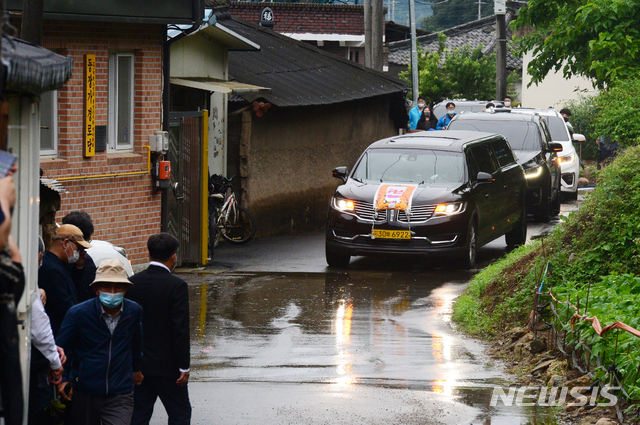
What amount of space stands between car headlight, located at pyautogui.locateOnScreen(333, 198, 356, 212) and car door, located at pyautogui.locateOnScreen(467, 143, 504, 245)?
181 centimetres

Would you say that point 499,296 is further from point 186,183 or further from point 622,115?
point 186,183

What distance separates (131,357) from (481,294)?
6395 mm

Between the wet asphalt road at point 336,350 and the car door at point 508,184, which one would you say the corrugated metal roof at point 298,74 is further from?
the wet asphalt road at point 336,350

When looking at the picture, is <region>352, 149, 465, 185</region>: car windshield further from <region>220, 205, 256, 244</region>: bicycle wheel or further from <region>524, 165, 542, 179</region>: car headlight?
<region>524, 165, 542, 179</region>: car headlight

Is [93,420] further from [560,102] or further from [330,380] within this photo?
[560,102]

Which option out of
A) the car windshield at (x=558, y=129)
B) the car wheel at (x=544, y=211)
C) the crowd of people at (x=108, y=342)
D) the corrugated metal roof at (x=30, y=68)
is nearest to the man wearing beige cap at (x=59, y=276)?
the crowd of people at (x=108, y=342)

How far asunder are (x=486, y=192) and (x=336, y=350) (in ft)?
21.4

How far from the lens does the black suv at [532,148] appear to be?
1984cm

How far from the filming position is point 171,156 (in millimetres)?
15078

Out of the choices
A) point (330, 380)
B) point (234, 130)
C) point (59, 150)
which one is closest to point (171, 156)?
point (59, 150)

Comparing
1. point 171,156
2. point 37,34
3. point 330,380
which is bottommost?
point 330,380

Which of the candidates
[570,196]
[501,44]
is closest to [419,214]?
[570,196]

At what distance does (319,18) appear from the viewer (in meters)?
43.5

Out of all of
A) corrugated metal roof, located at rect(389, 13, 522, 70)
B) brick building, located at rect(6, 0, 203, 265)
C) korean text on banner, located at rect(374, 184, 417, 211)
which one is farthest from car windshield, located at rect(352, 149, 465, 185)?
corrugated metal roof, located at rect(389, 13, 522, 70)
